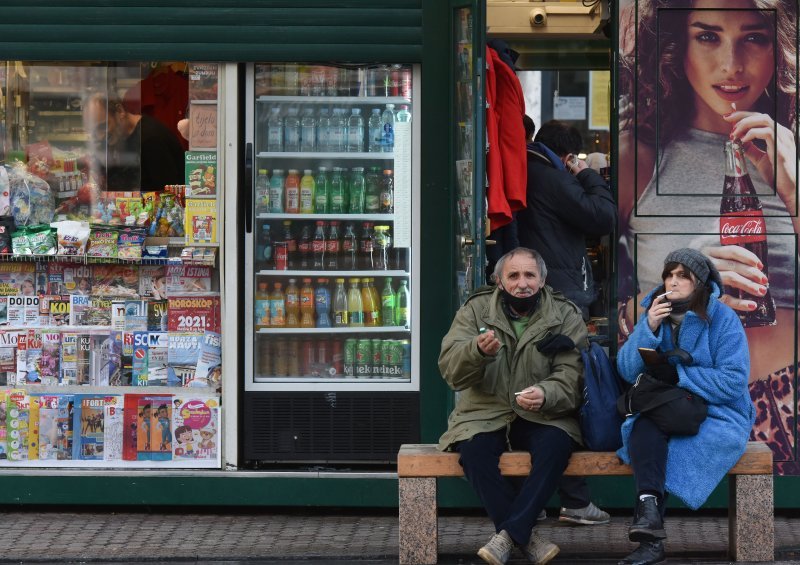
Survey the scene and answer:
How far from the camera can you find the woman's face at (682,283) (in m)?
5.55

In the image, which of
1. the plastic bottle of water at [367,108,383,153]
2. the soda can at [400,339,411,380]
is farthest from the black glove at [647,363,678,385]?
the plastic bottle of water at [367,108,383,153]

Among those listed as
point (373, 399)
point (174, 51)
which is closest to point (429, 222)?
point (373, 399)

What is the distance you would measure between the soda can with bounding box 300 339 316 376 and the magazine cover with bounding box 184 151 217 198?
926 mm

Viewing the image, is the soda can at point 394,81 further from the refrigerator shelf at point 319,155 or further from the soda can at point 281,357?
the soda can at point 281,357

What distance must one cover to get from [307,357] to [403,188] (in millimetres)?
1013

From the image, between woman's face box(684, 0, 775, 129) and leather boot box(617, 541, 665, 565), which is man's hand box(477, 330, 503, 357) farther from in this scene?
woman's face box(684, 0, 775, 129)

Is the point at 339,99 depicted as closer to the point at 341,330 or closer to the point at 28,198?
the point at 341,330

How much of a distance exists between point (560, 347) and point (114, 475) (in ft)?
7.95

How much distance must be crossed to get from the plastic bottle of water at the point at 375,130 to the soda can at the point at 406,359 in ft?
3.26

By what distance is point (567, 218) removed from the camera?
6.57 metres

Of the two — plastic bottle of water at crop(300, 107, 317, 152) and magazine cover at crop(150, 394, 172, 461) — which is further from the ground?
plastic bottle of water at crop(300, 107, 317, 152)

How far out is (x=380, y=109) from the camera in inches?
274

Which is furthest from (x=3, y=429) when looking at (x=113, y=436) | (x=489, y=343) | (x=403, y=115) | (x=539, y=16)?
(x=539, y=16)

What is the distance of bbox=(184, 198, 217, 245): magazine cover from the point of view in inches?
267
